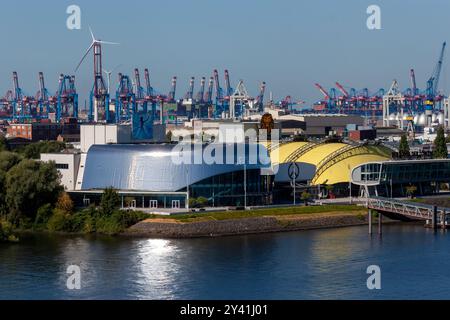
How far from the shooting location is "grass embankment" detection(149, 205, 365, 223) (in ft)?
93.7

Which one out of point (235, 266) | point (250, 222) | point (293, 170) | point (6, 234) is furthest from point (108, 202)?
point (293, 170)

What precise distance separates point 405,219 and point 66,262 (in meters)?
12.0

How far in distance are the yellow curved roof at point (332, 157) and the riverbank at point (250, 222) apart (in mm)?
3765

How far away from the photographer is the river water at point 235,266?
19.8 meters

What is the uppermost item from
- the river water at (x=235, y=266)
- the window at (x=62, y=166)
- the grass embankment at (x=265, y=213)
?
the window at (x=62, y=166)

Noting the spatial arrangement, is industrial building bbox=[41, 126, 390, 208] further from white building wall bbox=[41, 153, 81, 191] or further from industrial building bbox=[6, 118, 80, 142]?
industrial building bbox=[6, 118, 80, 142]

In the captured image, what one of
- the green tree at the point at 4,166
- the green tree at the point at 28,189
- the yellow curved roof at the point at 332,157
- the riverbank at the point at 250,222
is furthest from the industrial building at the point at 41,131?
the riverbank at the point at 250,222

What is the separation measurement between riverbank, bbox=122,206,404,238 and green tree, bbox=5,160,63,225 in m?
3.09

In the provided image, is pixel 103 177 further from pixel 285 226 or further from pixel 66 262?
pixel 66 262

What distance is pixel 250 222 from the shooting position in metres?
28.9

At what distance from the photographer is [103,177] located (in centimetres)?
3228

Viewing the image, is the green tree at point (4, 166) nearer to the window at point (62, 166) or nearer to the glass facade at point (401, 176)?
the window at point (62, 166)

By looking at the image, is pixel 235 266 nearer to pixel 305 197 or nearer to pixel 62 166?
pixel 305 197
